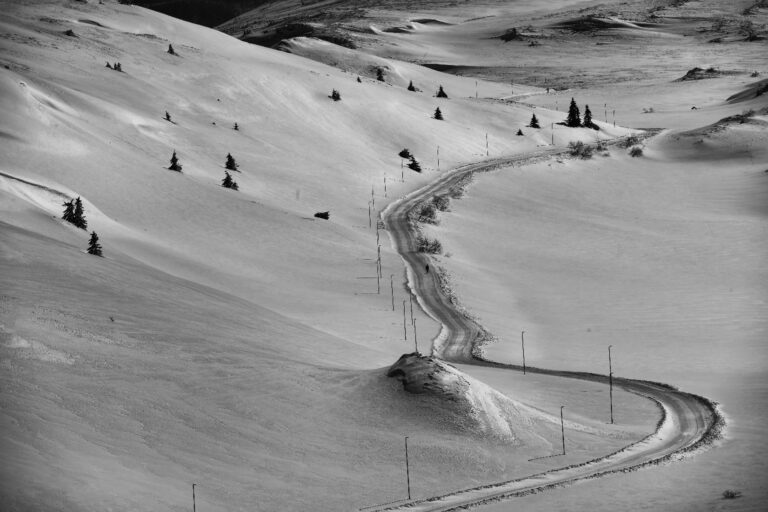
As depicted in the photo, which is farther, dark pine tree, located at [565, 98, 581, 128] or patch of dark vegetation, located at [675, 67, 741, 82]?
patch of dark vegetation, located at [675, 67, 741, 82]

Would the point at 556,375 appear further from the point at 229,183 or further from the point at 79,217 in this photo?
the point at 229,183

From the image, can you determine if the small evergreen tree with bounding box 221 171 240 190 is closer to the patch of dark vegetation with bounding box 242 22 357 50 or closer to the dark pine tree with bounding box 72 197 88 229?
the dark pine tree with bounding box 72 197 88 229

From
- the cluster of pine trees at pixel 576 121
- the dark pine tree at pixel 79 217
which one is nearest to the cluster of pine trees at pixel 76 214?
the dark pine tree at pixel 79 217

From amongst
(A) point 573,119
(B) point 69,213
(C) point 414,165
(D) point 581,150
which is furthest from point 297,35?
(B) point 69,213

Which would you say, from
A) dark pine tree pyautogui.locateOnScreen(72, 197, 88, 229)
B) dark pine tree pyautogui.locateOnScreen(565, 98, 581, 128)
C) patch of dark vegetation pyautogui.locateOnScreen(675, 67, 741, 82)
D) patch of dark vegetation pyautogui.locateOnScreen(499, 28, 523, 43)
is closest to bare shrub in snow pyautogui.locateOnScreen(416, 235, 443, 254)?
dark pine tree pyautogui.locateOnScreen(72, 197, 88, 229)

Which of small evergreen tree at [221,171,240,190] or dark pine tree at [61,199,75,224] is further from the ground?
dark pine tree at [61,199,75,224]

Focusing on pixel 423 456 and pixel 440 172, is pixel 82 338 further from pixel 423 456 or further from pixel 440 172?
pixel 440 172
